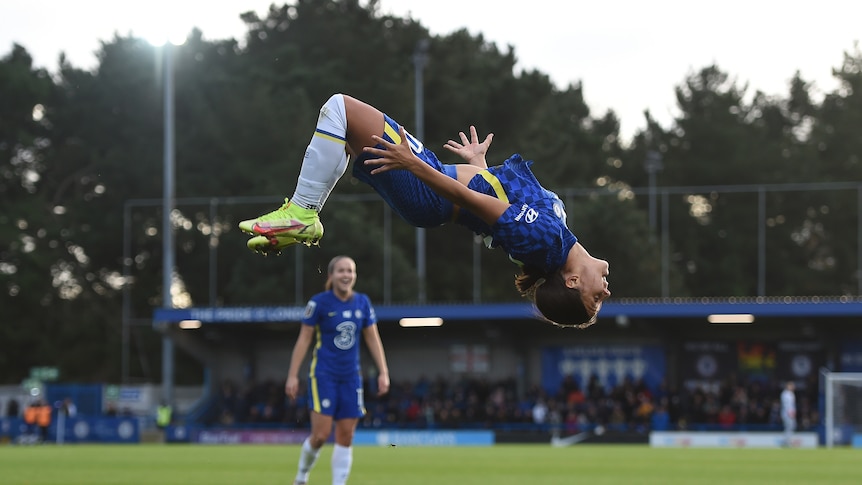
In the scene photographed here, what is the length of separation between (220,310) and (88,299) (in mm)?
23658

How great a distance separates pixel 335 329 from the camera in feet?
45.2

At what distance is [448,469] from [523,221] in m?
12.9

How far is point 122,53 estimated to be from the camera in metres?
66.8

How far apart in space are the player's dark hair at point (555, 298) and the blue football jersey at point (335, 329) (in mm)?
4862

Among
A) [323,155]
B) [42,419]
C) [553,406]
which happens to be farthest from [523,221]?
[42,419]

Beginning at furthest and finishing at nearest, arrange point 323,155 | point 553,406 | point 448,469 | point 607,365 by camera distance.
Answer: point 607,365
point 553,406
point 448,469
point 323,155

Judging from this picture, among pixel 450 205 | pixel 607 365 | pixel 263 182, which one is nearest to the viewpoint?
pixel 450 205

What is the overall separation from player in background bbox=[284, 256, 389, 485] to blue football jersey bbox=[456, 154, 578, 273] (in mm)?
4523

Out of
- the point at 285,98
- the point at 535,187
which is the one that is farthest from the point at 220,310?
the point at 535,187

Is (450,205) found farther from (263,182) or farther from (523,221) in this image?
(263,182)

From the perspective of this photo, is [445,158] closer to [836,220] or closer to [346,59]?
[346,59]

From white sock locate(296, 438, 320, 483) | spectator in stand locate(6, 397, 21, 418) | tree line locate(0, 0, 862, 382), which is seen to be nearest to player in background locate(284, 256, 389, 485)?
white sock locate(296, 438, 320, 483)

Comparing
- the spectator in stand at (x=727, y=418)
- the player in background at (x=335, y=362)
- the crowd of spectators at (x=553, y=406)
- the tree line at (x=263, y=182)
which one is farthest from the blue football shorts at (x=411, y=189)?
the tree line at (x=263, y=182)

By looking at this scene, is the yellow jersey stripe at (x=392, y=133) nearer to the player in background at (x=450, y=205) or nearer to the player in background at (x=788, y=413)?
the player in background at (x=450, y=205)
